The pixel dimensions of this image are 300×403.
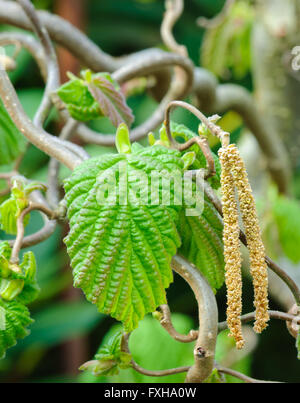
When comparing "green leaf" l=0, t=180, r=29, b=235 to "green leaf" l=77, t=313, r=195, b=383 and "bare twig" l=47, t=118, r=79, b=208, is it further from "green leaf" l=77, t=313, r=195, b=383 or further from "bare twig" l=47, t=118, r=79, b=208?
"green leaf" l=77, t=313, r=195, b=383

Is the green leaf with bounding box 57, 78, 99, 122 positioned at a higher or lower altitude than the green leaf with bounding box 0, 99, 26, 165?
higher

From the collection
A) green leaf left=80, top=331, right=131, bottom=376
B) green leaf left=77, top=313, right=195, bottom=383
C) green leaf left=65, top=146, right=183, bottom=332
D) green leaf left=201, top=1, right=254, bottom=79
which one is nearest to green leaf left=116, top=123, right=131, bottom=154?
green leaf left=65, top=146, right=183, bottom=332

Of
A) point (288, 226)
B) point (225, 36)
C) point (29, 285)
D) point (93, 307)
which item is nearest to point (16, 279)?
point (29, 285)

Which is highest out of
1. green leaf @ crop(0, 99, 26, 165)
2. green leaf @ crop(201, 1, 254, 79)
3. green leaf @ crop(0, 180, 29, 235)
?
green leaf @ crop(201, 1, 254, 79)

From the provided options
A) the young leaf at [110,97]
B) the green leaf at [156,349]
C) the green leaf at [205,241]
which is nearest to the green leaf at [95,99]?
the young leaf at [110,97]

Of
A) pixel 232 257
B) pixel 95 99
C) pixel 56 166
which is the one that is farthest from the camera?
pixel 56 166

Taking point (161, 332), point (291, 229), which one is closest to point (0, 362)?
point (161, 332)

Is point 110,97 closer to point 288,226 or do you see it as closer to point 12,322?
point 12,322
